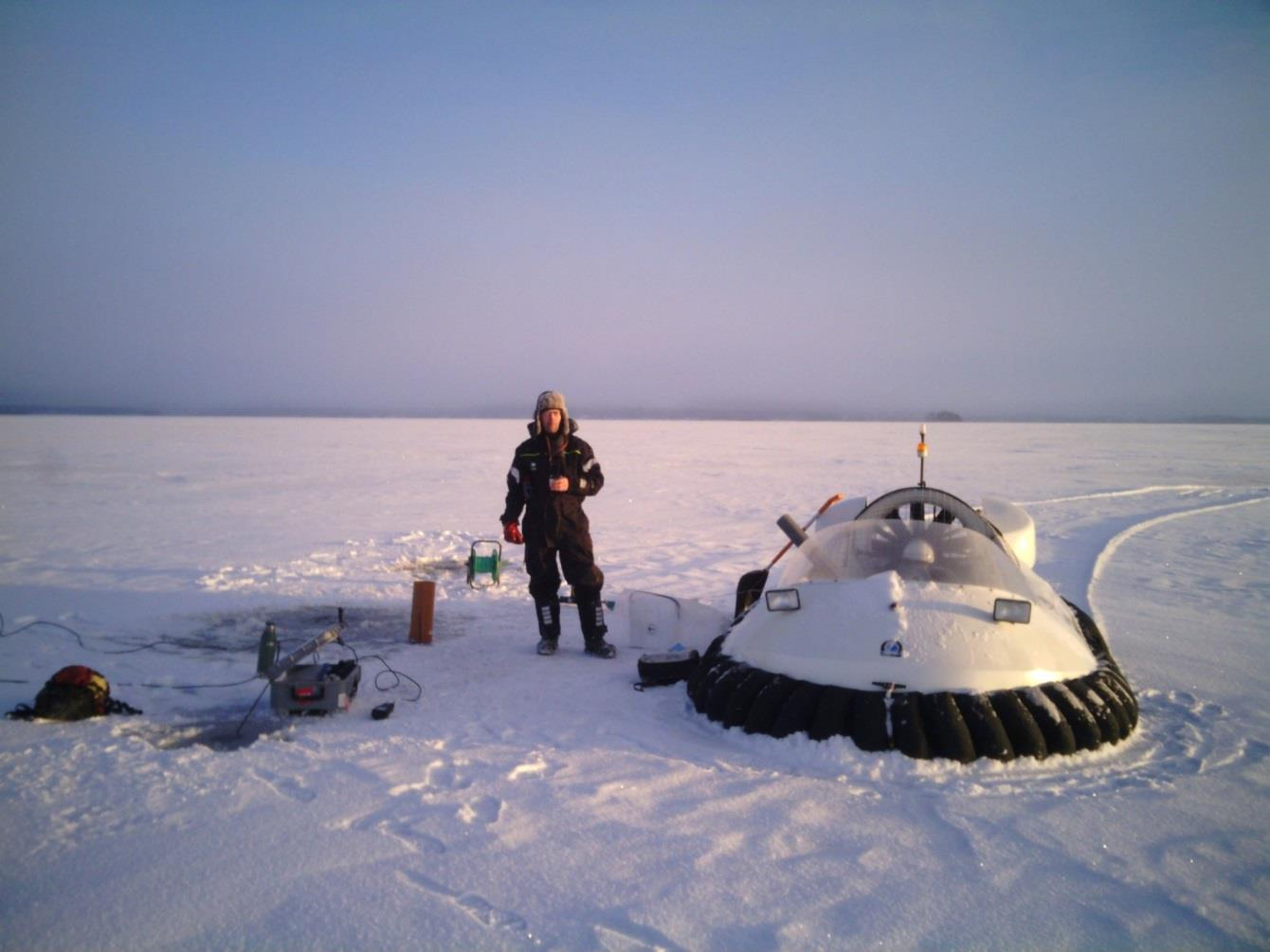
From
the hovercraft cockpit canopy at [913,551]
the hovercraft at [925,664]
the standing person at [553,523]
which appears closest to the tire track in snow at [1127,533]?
the hovercraft cockpit canopy at [913,551]

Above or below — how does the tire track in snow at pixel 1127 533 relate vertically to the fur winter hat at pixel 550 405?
below

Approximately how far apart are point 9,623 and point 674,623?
4.75 meters

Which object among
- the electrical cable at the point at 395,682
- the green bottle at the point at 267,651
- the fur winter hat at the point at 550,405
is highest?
the fur winter hat at the point at 550,405

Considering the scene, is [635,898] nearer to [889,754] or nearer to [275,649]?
[889,754]

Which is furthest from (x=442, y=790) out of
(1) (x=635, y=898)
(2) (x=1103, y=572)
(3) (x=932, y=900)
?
(2) (x=1103, y=572)

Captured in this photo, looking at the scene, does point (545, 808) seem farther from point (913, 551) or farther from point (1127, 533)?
point (1127, 533)

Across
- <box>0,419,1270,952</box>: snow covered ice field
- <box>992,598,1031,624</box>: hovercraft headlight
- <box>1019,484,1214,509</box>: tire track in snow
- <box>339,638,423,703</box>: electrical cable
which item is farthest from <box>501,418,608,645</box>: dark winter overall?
<box>1019,484,1214,509</box>: tire track in snow

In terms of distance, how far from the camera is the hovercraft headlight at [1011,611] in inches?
143

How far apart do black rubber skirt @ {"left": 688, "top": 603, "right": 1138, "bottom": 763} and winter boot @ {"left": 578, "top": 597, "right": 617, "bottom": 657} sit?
187 centimetres

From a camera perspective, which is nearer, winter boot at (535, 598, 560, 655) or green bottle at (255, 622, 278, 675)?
green bottle at (255, 622, 278, 675)

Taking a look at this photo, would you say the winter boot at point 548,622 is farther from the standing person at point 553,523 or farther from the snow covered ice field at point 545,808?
the snow covered ice field at point 545,808

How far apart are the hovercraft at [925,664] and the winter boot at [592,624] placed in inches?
50.7

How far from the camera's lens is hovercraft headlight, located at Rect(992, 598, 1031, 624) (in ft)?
11.9

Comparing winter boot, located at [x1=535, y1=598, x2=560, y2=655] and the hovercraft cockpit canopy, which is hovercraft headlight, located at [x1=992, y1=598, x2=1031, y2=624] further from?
winter boot, located at [x1=535, y1=598, x2=560, y2=655]
